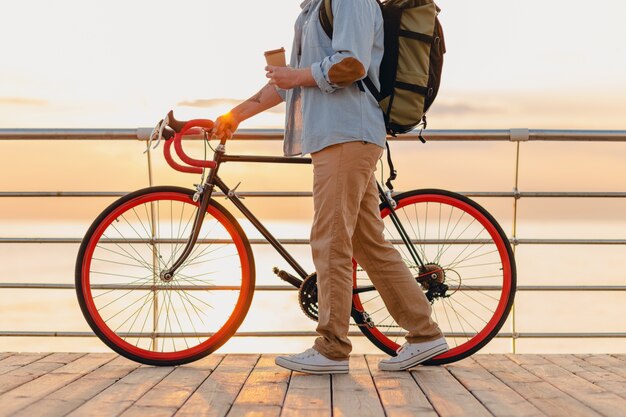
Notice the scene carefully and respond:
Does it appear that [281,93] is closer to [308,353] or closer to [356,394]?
[308,353]

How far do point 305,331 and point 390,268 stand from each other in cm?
67

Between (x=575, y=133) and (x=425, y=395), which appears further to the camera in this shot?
Result: (x=575, y=133)

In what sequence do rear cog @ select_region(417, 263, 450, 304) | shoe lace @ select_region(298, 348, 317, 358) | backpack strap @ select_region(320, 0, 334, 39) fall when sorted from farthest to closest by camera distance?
rear cog @ select_region(417, 263, 450, 304) < shoe lace @ select_region(298, 348, 317, 358) < backpack strap @ select_region(320, 0, 334, 39)

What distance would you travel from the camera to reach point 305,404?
2.71m

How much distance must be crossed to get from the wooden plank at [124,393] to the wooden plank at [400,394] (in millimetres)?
792

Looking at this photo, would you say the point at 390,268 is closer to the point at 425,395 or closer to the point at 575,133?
the point at 425,395

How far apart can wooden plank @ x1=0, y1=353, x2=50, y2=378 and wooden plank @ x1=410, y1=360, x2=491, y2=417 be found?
59.8 inches

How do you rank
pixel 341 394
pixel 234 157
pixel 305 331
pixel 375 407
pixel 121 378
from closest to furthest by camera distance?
pixel 375 407, pixel 341 394, pixel 121 378, pixel 234 157, pixel 305 331

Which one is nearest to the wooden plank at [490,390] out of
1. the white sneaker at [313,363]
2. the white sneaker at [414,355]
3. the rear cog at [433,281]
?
the white sneaker at [414,355]

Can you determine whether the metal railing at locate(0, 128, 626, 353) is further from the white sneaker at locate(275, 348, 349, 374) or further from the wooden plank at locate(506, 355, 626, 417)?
the white sneaker at locate(275, 348, 349, 374)

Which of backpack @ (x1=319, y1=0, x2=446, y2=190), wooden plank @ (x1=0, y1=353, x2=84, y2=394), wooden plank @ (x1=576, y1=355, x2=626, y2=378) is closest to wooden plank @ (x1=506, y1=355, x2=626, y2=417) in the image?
wooden plank @ (x1=576, y1=355, x2=626, y2=378)

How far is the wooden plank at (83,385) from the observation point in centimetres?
267

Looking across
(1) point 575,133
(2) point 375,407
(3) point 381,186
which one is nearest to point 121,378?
(2) point 375,407

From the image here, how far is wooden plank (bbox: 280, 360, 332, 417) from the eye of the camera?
8.56 feet
